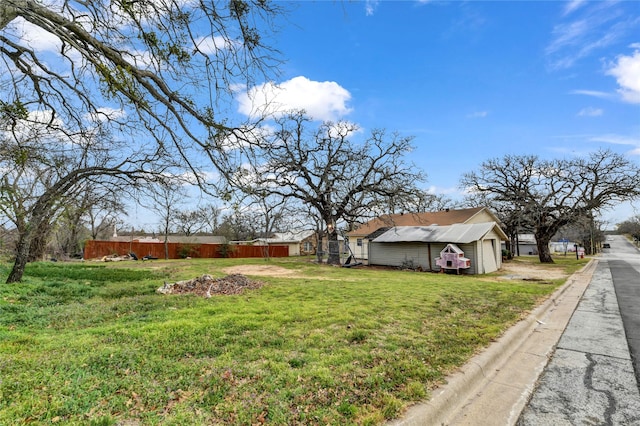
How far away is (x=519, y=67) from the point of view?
27.3ft

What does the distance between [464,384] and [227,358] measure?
2.45 metres

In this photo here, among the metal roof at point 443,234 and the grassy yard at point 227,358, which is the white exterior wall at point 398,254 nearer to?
the metal roof at point 443,234

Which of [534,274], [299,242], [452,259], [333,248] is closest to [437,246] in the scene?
[452,259]

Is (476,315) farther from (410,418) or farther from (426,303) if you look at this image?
(410,418)

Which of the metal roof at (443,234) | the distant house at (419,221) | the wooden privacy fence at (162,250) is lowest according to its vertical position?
the wooden privacy fence at (162,250)

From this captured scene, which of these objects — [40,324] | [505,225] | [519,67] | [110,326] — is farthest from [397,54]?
[505,225]

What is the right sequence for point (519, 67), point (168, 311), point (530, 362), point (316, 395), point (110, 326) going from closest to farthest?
point (316, 395) → point (530, 362) → point (110, 326) → point (168, 311) → point (519, 67)

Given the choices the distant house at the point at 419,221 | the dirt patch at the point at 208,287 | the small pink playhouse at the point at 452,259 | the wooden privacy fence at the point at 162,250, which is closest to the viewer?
the dirt patch at the point at 208,287

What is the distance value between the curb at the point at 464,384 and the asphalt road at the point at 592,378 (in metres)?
0.45

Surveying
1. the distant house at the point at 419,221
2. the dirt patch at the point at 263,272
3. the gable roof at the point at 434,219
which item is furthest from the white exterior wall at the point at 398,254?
the dirt patch at the point at 263,272

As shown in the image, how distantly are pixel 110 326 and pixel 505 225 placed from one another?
30822 mm

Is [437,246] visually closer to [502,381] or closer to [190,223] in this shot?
[502,381]

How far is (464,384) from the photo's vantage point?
119 inches

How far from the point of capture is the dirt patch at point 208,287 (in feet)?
25.2
